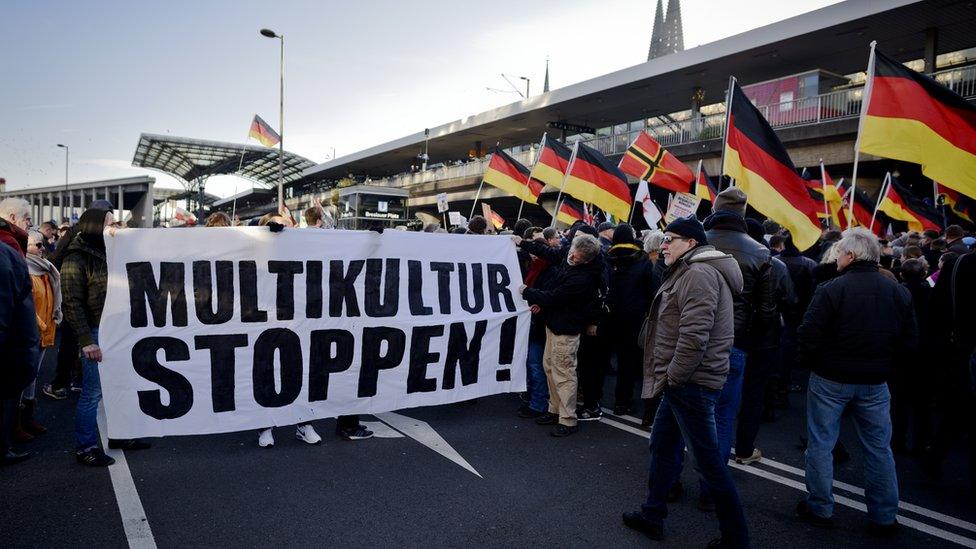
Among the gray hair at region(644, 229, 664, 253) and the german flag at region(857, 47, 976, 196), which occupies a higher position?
the german flag at region(857, 47, 976, 196)

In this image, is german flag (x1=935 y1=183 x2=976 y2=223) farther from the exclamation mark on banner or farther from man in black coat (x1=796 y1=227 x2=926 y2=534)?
the exclamation mark on banner

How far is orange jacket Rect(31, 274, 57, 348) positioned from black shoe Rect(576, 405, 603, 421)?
4962mm

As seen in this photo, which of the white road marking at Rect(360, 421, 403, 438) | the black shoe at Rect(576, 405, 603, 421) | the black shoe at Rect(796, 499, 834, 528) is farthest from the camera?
the black shoe at Rect(576, 405, 603, 421)

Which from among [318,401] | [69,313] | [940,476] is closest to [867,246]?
[940,476]

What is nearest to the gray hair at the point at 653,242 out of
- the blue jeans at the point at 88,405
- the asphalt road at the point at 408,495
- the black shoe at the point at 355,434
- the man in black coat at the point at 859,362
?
the asphalt road at the point at 408,495

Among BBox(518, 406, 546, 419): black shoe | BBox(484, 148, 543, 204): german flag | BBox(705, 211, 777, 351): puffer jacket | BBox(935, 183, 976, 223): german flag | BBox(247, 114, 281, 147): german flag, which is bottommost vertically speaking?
BBox(518, 406, 546, 419): black shoe

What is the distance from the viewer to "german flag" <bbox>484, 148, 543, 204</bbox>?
13.6m

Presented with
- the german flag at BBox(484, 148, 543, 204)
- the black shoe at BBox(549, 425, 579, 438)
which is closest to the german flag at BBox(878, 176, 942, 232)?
the german flag at BBox(484, 148, 543, 204)

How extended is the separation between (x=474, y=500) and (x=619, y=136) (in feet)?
76.0

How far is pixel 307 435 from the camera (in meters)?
4.98

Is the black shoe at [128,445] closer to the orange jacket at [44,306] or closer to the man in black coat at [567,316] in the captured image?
the orange jacket at [44,306]

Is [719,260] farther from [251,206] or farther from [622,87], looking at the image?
[251,206]

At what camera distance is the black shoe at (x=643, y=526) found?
3545 millimetres

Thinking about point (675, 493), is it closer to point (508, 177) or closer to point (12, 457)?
point (12, 457)
